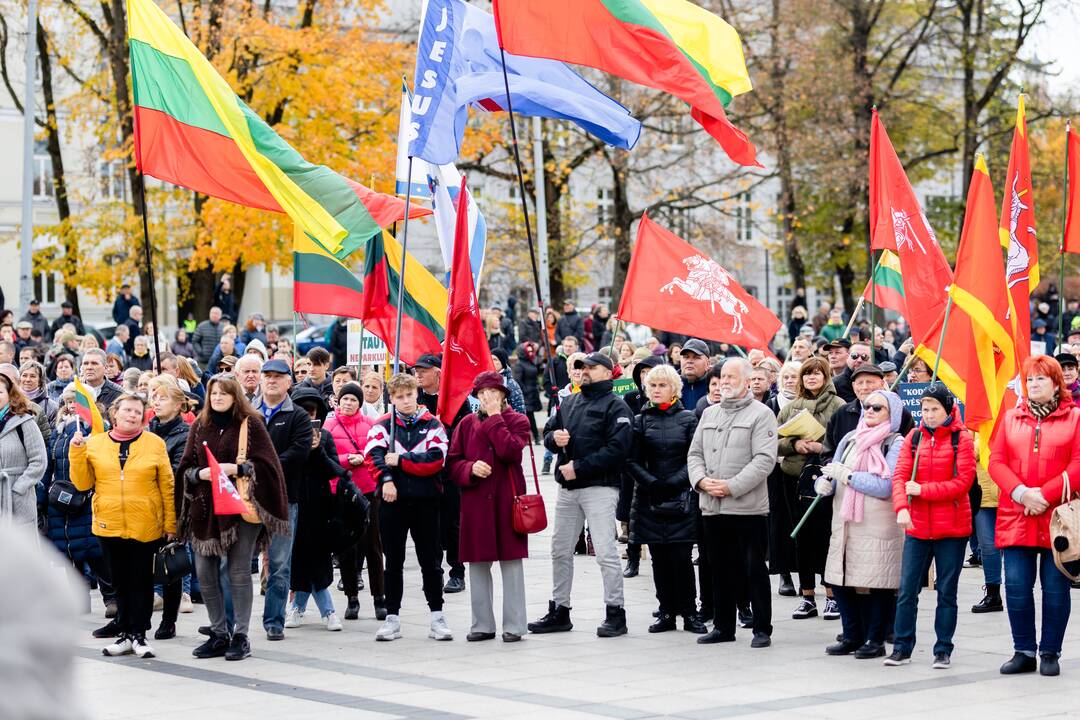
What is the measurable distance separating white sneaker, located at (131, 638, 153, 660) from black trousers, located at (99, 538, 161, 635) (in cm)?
5

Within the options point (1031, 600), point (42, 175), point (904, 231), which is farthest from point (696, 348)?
point (42, 175)

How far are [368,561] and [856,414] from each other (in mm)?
3770

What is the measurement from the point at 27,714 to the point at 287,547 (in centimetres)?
880

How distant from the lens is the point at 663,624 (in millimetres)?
10484

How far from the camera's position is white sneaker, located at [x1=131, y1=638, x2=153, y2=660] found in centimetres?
968

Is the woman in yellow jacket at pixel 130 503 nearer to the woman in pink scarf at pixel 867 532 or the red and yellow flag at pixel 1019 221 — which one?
the woman in pink scarf at pixel 867 532

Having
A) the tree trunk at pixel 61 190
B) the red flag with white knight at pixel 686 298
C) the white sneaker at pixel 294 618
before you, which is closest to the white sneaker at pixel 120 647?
the white sneaker at pixel 294 618

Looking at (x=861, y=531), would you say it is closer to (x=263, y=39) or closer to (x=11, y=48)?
(x=263, y=39)

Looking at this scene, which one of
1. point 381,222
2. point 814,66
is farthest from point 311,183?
point 814,66

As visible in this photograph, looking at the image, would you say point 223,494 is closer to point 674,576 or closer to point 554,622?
point 554,622

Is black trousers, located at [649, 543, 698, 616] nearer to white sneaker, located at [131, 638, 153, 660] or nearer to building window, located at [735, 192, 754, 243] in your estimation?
white sneaker, located at [131, 638, 153, 660]

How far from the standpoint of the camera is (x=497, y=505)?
10.1 m

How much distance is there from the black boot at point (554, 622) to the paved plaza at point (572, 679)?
0.30 ft

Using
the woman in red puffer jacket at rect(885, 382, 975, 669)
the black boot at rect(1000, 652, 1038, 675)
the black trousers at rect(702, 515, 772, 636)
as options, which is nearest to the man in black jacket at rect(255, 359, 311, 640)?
the black trousers at rect(702, 515, 772, 636)
